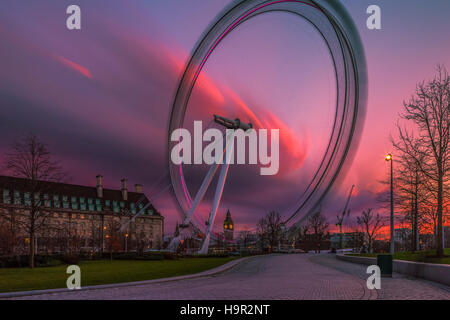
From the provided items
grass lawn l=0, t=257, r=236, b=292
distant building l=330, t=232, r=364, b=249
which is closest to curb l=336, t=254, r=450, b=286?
grass lawn l=0, t=257, r=236, b=292

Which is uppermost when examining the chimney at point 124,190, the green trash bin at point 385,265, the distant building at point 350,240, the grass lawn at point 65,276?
the chimney at point 124,190

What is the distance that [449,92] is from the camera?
3067 cm

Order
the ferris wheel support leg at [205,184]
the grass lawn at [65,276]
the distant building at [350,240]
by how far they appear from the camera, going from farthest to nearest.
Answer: the distant building at [350,240] < the ferris wheel support leg at [205,184] < the grass lawn at [65,276]

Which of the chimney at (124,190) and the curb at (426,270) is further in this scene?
the chimney at (124,190)

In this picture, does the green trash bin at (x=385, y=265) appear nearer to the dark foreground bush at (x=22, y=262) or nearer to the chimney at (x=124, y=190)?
the dark foreground bush at (x=22, y=262)

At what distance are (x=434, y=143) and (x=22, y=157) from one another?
32.7 metres

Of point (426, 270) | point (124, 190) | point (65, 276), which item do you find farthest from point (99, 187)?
point (426, 270)

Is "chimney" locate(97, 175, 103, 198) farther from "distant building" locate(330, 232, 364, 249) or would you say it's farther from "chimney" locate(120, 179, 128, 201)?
"distant building" locate(330, 232, 364, 249)

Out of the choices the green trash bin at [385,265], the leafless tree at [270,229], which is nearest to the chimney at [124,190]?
the leafless tree at [270,229]

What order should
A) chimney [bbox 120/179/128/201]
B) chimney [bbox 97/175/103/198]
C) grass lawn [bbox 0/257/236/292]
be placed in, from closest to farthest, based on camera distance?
1. grass lawn [bbox 0/257/236/292]
2. chimney [bbox 97/175/103/198]
3. chimney [bbox 120/179/128/201]

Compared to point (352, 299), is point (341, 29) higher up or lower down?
higher up

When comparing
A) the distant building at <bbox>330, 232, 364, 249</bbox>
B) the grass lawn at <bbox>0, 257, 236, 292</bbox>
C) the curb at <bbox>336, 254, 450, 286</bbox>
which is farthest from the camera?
the distant building at <bbox>330, 232, 364, 249</bbox>
